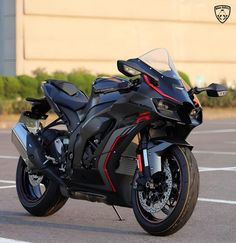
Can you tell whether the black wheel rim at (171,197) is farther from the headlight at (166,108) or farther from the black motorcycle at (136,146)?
the headlight at (166,108)

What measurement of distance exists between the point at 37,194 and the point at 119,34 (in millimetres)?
25988

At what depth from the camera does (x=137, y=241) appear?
7.46 metres

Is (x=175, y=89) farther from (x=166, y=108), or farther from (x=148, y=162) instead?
(x=148, y=162)

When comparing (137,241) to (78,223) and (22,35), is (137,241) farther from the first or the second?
(22,35)

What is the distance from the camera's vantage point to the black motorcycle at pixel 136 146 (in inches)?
292

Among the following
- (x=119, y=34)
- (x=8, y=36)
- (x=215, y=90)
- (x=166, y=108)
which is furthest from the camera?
(x=119, y=34)

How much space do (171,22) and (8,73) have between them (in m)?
7.58

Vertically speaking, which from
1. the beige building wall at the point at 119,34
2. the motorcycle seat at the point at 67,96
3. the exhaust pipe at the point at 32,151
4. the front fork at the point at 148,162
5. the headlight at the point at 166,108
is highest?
the headlight at the point at 166,108

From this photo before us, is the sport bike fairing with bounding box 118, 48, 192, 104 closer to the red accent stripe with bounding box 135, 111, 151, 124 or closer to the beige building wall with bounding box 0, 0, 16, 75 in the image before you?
the red accent stripe with bounding box 135, 111, 151, 124

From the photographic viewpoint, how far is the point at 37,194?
9.12 m

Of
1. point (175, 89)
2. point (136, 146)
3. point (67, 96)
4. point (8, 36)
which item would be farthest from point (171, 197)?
point (8, 36)

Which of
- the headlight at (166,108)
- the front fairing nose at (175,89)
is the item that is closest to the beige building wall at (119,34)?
the front fairing nose at (175,89)

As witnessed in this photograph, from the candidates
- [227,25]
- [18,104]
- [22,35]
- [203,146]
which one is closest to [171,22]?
[227,25]

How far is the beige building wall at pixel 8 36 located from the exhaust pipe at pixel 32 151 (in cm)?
2349
